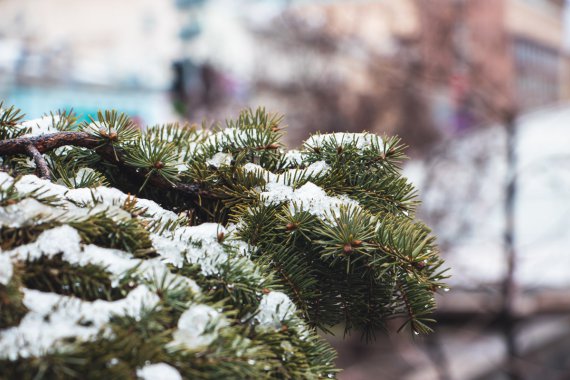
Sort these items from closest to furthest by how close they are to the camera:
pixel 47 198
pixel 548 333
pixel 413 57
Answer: pixel 47 198
pixel 413 57
pixel 548 333

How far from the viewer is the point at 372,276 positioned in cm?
80

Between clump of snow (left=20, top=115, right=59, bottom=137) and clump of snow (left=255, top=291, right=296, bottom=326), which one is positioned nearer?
clump of snow (left=255, top=291, right=296, bottom=326)

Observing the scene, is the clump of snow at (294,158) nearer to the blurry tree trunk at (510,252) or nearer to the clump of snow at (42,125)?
the clump of snow at (42,125)

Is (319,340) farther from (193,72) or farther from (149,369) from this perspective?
(193,72)

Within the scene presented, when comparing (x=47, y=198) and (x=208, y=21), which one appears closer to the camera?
(x=47, y=198)

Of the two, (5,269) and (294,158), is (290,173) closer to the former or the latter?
(294,158)

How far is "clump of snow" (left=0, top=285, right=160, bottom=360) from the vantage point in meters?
0.51

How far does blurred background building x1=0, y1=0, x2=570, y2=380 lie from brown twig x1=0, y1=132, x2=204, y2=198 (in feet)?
2.60

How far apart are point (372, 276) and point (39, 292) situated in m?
0.40

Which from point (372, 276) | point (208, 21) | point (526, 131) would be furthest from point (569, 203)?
point (208, 21)

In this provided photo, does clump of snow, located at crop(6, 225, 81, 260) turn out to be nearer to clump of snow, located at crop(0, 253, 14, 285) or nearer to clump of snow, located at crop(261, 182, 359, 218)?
clump of snow, located at crop(0, 253, 14, 285)

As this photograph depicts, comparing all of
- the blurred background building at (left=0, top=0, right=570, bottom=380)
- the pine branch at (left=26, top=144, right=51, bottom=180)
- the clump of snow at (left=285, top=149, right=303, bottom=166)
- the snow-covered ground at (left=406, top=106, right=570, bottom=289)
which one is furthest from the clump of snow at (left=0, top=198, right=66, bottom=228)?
the snow-covered ground at (left=406, top=106, right=570, bottom=289)

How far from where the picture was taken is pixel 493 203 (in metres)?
3.68

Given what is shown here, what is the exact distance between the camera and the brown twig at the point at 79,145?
0.77 meters
